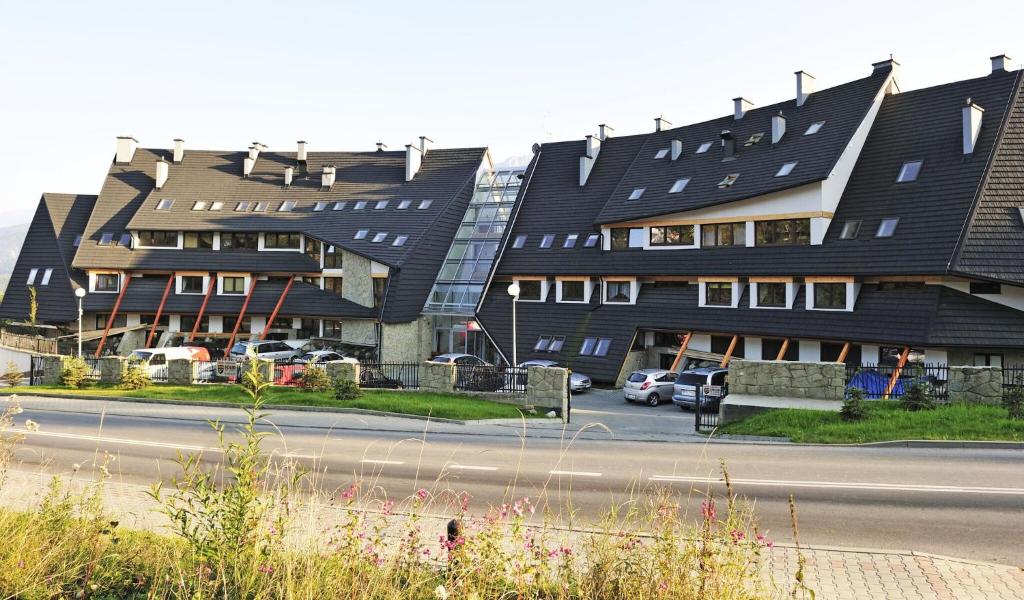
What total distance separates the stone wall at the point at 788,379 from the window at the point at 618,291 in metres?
14.0

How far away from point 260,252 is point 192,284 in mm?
4860

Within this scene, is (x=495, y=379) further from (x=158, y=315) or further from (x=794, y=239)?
(x=158, y=315)

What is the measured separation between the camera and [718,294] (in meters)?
32.8

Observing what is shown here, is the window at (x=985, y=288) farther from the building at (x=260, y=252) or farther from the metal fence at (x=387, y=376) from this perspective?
the building at (x=260, y=252)

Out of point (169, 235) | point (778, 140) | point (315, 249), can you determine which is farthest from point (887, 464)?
point (169, 235)

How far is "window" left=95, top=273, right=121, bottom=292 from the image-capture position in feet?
147

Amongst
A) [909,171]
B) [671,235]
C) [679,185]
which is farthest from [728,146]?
[909,171]

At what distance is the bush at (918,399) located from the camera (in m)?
18.0

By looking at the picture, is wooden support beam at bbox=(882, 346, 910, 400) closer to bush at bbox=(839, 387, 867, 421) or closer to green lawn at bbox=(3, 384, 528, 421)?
bush at bbox=(839, 387, 867, 421)

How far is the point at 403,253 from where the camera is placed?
39812mm

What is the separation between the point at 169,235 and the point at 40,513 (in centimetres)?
4292

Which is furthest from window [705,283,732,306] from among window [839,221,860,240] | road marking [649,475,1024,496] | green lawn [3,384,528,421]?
road marking [649,475,1024,496]

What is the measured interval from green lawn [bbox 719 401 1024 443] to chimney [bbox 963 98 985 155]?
48.0 ft

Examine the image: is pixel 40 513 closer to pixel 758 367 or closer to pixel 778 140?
pixel 758 367
